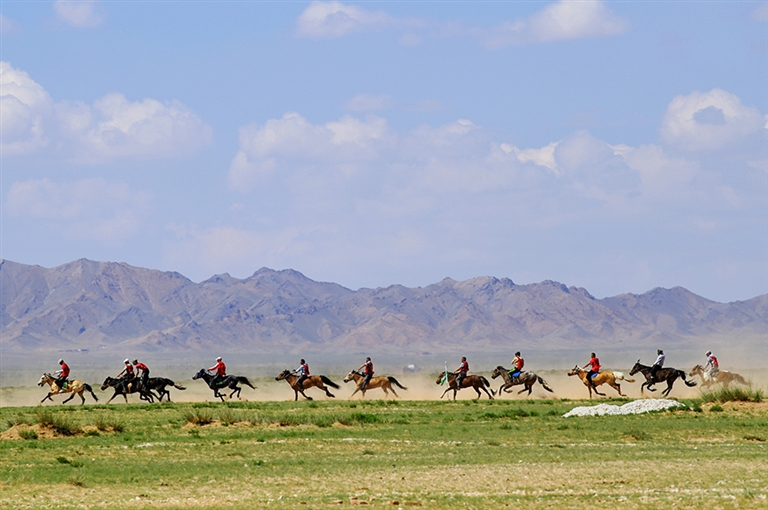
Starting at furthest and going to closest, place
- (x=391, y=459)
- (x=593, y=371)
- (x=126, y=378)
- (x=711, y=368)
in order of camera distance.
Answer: (x=711, y=368)
(x=593, y=371)
(x=126, y=378)
(x=391, y=459)

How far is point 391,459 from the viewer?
83.1 ft

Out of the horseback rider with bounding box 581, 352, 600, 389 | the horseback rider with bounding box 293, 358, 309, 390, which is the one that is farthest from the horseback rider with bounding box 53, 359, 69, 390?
the horseback rider with bounding box 581, 352, 600, 389

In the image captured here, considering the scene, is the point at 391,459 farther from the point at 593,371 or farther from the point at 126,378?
the point at 593,371

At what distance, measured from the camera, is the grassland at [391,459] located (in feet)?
63.7

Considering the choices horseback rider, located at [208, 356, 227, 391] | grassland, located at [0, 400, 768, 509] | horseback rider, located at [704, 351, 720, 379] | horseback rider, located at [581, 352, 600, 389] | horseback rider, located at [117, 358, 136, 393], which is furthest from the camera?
horseback rider, located at [704, 351, 720, 379]

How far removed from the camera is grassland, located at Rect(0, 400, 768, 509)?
19406 millimetres

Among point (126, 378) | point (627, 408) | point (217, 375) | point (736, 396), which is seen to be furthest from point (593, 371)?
point (126, 378)

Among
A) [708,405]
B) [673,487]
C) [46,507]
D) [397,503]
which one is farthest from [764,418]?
[46,507]

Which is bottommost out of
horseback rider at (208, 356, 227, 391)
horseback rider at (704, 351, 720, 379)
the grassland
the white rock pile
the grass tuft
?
the grassland

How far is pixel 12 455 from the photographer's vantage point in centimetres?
2664

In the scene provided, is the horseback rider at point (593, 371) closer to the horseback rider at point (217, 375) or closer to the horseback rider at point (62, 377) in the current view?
the horseback rider at point (217, 375)

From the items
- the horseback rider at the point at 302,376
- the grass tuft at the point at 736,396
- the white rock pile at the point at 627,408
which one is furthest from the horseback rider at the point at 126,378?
the grass tuft at the point at 736,396

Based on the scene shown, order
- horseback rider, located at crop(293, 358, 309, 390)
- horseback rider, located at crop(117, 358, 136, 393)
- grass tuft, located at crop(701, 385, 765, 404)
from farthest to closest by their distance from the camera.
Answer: horseback rider, located at crop(293, 358, 309, 390) < horseback rider, located at crop(117, 358, 136, 393) < grass tuft, located at crop(701, 385, 765, 404)

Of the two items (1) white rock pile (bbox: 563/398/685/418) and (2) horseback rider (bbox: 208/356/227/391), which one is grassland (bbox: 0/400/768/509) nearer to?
(1) white rock pile (bbox: 563/398/685/418)
